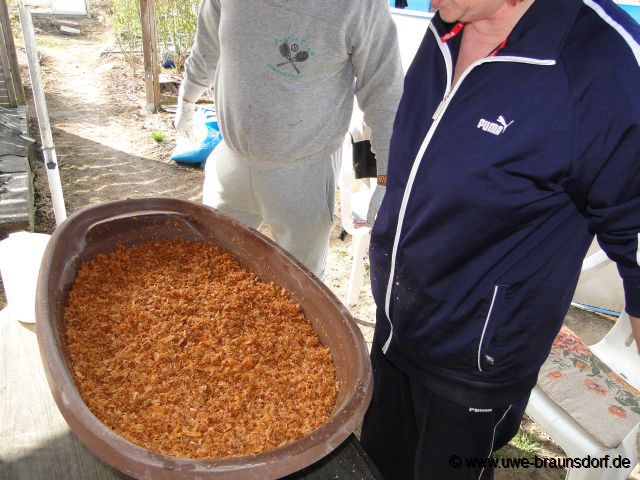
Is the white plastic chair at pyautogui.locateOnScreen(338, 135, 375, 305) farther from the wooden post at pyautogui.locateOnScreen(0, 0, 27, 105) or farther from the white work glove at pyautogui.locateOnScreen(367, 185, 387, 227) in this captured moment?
the wooden post at pyautogui.locateOnScreen(0, 0, 27, 105)

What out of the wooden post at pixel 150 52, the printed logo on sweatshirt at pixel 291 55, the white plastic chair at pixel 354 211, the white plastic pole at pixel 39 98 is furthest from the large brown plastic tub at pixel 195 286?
the wooden post at pixel 150 52

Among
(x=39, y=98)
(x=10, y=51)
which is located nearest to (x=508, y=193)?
(x=39, y=98)

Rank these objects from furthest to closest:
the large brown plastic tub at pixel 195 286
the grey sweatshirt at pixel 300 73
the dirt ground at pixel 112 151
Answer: the dirt ground at pixel 112 151 → the grey sweatshirt at pixel 300 73 → the large brown plastic tub at pixel 195 286

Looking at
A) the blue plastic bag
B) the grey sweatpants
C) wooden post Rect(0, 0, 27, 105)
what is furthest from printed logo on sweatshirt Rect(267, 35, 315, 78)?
wooden post Rect(0, 0, 27, 105)

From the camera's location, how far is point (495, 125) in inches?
40.2

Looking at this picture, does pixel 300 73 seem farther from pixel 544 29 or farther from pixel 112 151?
pixel 112 151

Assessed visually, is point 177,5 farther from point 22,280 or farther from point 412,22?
point 22,280

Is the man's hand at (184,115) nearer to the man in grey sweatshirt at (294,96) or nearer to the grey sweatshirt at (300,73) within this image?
the man in grey sweatshirt at (294,96)

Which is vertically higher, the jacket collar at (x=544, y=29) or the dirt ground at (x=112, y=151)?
the jacket collar at (x=544, y=29)

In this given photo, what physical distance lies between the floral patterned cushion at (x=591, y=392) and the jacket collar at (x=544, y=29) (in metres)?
1.20

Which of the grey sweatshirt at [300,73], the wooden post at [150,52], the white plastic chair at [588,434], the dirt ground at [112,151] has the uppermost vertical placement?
the grey sweatshirt at [300,73]

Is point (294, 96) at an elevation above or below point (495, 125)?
below

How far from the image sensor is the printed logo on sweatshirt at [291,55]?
1731 mm

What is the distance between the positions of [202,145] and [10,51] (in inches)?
83.6
